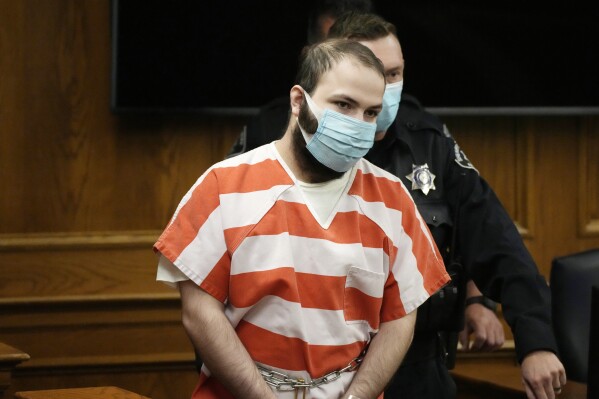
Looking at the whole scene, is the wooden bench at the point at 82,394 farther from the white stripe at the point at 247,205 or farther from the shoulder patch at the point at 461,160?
the shoulder patch at the point at 461,160

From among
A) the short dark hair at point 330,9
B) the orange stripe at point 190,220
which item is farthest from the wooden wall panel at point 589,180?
the orange stripe at point 190,220

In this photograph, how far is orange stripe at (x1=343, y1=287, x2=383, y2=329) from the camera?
2.23m

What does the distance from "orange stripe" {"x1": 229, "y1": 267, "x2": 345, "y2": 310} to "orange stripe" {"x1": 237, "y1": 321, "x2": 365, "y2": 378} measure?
2.5 inches

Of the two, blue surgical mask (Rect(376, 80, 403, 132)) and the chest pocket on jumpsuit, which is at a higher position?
blue surgical mask (Rect(376, 80, 403, 132))

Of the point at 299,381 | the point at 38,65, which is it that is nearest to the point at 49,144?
the point at 38,65

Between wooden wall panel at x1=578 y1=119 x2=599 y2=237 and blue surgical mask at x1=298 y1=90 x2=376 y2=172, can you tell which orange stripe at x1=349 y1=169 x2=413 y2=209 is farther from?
wooden wall panel at x1=578 y1=119 x2=599 y2=237

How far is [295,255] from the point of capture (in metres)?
2.18

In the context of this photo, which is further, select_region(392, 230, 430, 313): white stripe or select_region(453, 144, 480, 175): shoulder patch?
select_region(453, 144, 480, 175): shoulder patch

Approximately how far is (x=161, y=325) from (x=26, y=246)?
534 millimetres

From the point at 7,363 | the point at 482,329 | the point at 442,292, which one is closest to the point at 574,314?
the point at 482,329

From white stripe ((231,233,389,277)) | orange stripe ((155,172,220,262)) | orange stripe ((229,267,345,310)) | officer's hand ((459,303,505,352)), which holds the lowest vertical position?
officer's hand ((459,303,505,352))

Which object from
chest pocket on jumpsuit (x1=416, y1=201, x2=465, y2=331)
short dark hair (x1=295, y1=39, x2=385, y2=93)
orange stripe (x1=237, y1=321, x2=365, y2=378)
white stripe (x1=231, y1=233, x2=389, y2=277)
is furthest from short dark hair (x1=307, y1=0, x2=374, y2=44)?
orange stripe (x1=237, y1=321, x2=365, y2=378)

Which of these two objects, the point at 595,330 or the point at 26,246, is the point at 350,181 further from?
the point at 26,246

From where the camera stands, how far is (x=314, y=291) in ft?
7.17
